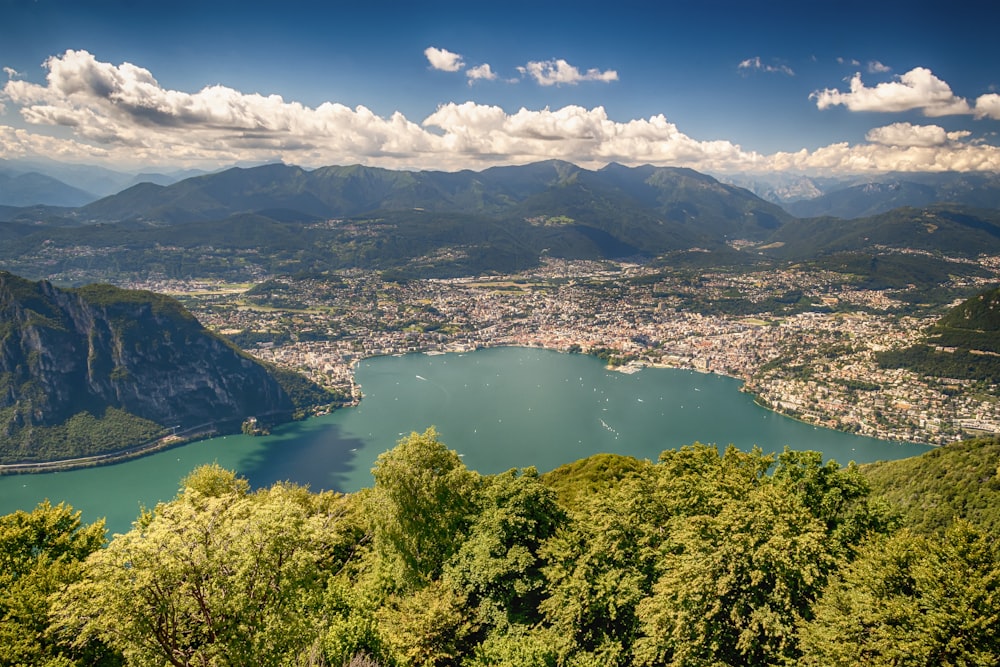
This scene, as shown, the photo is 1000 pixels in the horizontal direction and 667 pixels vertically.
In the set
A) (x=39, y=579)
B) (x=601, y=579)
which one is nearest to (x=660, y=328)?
(x=601, y=579)

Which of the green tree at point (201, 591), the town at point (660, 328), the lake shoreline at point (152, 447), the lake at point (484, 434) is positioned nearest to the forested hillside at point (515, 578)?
the green tree at point (201, 591)

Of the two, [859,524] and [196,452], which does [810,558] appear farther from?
[196,452]

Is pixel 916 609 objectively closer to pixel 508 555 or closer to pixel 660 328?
pixel 508 555

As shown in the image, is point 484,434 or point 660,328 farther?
point 660,328

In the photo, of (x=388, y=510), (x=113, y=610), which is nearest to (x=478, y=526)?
(x=388, y=510)

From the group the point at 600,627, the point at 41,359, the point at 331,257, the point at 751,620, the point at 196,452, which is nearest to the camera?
the point at 751,620

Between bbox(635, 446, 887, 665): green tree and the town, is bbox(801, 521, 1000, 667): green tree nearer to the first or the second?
bbox(635, 446, 887, 665): green tree

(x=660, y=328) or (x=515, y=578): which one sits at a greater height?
(x=515, y=578)
